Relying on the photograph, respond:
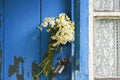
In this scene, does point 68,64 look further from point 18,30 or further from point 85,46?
point 18,30

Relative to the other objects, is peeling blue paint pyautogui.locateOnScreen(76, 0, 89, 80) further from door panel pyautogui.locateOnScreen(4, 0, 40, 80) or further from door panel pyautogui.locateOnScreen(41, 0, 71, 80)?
door panel pyautogui.locateOnScreen(4, 0, 40, 80)

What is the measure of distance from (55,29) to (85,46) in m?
0.23

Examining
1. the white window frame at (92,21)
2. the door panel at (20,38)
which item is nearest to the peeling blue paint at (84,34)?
the white window frame at (92,21)

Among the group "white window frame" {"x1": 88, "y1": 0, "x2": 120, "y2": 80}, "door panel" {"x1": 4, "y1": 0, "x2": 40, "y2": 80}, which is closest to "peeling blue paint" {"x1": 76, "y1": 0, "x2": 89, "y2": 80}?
"white window frame" {"x1": 88, "y1": 0, "x2": 120, "y2": 80}

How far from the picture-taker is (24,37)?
7.25 ft

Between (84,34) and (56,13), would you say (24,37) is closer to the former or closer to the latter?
(56,13)

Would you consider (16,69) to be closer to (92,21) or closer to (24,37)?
(24,37)

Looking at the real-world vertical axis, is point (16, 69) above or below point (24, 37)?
below

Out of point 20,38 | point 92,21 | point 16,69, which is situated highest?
point 92,21

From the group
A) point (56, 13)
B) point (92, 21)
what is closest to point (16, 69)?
point (56, 13)

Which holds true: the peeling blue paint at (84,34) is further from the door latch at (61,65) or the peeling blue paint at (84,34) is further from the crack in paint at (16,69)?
the crack in paint at (16,69)

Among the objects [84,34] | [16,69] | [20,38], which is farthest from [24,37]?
[84,34]

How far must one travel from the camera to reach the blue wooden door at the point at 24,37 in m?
2.20

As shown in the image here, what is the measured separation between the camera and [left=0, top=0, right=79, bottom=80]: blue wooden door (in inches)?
86.6
